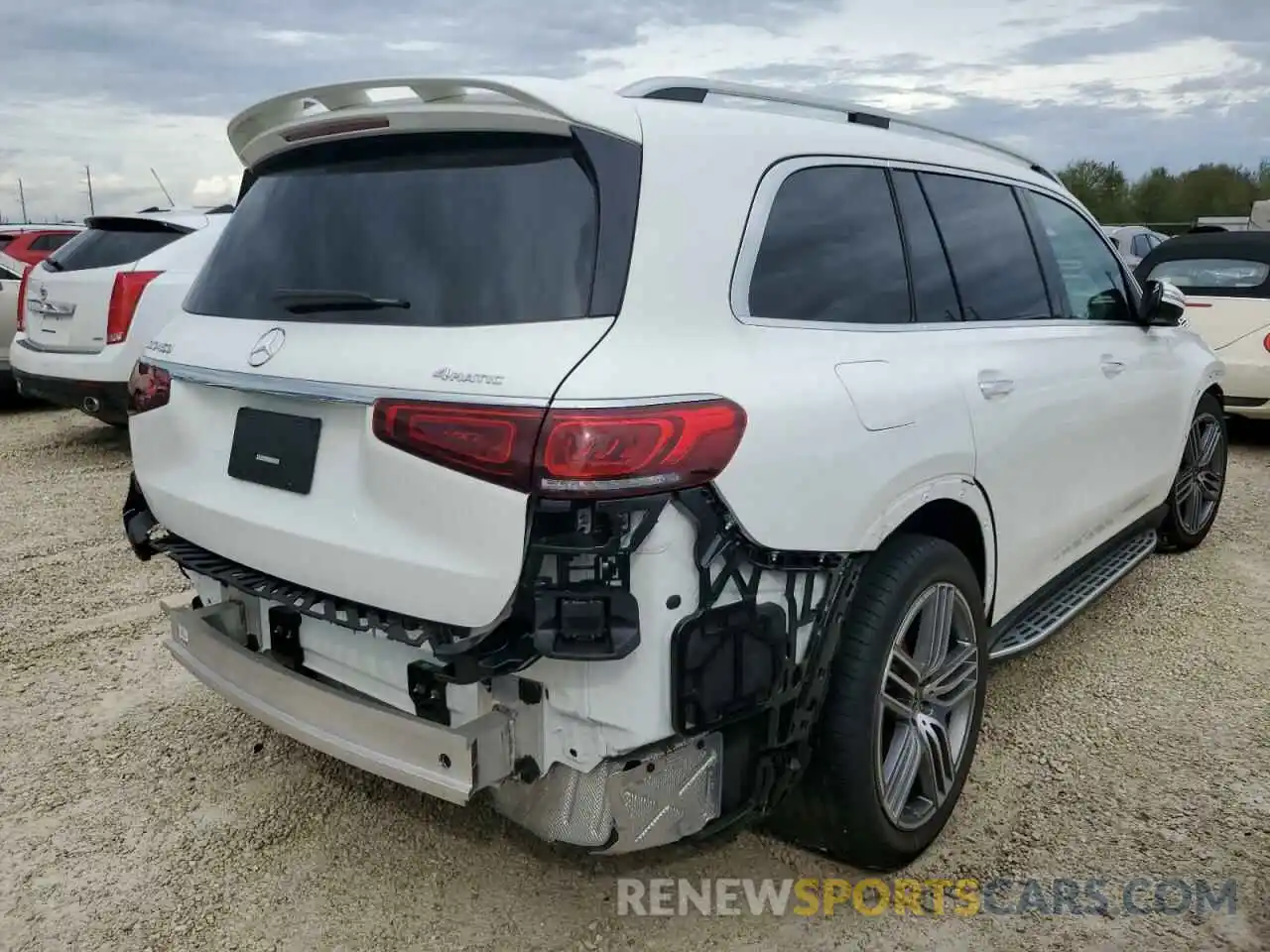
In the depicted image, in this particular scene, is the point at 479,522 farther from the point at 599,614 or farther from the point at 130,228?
the point at 130,228

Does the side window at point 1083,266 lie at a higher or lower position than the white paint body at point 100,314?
higher

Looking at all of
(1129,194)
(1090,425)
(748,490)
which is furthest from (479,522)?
(1129,194)

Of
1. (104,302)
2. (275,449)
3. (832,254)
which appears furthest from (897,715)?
(104,302)

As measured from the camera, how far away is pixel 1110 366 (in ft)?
12.7

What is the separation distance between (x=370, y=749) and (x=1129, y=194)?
57.7 meters

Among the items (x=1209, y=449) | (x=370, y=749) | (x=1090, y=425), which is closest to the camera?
(x=370, y=749)

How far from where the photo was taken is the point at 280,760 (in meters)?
3.34

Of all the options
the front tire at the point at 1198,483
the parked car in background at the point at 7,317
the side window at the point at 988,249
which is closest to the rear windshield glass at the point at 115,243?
the parked car in background at the point at 7,317

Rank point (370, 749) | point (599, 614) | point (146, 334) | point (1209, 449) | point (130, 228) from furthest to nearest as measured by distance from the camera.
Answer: point (130, 228)
point (146, 334)
point (1209, 449)
point (370, 749)
point (599, 614)

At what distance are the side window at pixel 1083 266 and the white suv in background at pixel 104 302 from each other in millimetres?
5137

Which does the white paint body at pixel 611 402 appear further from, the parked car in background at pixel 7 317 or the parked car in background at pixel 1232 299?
the parked car in background at pixel 7 317

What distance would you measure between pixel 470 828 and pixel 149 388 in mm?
1508

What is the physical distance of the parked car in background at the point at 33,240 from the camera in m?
12.3

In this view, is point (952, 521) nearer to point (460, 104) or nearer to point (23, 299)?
point (460, 104)
